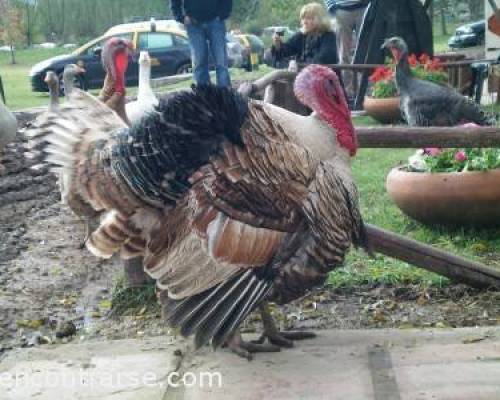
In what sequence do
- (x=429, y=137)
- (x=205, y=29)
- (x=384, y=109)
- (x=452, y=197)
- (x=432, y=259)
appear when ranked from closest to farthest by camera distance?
(x=429, y=137) → (x=432, y=259) → (x=452, y=197) → (x=205, y=29) → (x=384, y=109)

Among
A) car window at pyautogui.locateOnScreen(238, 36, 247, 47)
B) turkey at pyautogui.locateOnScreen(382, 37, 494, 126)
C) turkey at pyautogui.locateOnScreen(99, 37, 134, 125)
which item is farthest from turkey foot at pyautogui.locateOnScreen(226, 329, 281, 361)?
car window at pyautogui.locateOnScreen(238, 36, 247, 47)

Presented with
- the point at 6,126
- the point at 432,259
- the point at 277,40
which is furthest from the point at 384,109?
the point at 6,126

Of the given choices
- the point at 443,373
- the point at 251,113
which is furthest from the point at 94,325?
the point at 443,373

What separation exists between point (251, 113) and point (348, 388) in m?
1.22

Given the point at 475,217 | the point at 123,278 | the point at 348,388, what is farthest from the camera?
the point at 475,217

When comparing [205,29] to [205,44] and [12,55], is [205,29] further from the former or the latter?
[12,55]

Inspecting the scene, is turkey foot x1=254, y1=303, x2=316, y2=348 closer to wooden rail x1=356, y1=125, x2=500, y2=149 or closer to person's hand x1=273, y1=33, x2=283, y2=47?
wooden rail x1=356, y1=125, x2=500, y2=149

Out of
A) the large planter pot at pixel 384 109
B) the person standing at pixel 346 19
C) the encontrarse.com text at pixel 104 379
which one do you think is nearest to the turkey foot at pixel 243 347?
the encontrarse.com text at pixel 104 379

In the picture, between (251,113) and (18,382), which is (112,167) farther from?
(18,382)

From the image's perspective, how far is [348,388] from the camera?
11.7 ft

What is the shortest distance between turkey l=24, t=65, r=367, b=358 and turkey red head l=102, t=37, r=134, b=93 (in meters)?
3.12

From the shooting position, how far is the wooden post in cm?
455

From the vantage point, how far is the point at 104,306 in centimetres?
504

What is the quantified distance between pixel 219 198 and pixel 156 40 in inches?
832
